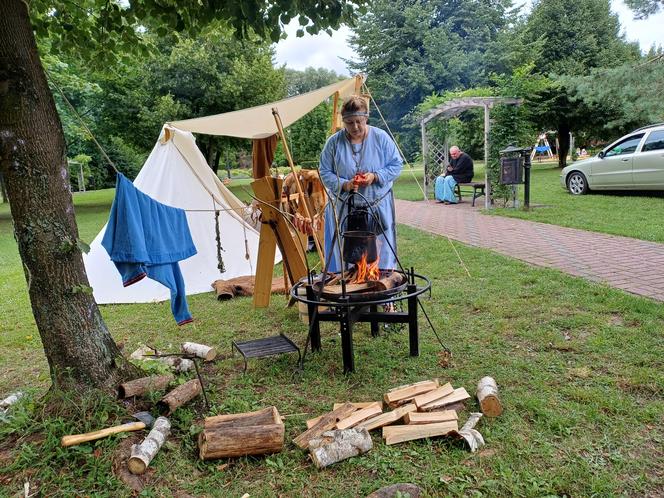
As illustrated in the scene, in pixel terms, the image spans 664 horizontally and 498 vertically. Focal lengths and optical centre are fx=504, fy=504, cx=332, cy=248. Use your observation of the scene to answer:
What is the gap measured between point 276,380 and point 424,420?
43.3 inches

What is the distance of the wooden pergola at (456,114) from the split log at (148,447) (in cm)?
951

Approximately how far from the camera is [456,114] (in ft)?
44.8

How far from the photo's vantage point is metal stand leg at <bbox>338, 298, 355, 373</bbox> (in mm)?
3250

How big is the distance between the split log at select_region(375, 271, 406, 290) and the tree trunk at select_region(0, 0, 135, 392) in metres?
1.66

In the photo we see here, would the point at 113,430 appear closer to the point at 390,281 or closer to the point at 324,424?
the point at 324,424

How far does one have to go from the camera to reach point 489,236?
25.1 ft

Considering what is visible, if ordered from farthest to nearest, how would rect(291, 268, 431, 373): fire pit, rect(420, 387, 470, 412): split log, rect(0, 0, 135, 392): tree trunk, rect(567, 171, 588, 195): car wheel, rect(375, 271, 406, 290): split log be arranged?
rect(567, 171, 588, 195): car wheel → rect(375, 271, 406, 290): split log → rect(291, 268, 431, 373): fire pit → rect(420, 387, 470, 412): split log → rect(0, 0, 135, 392): tree trunk

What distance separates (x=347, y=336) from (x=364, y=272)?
1.46 ft

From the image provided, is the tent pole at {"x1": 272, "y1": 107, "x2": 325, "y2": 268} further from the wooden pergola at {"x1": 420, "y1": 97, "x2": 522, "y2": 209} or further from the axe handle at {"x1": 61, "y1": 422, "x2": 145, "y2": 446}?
the wooden pergola at {"x1": 420, "y1": 97, "x2": 522, "y2": 209}

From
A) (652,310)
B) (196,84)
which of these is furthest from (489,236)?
(196,84)

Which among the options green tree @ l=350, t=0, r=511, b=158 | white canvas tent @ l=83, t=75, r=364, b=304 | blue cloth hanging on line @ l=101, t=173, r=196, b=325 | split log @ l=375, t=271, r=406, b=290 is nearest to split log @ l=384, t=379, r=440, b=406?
split log @ l=375, t=271, r=406, b=290

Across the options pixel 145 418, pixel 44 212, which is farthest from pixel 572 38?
pixel 145 418

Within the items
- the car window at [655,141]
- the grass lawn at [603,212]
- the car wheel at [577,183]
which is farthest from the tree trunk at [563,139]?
the car window at [655,141]

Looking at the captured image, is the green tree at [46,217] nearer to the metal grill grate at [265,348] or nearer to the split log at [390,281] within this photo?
the metal grill grate at [265,348]
